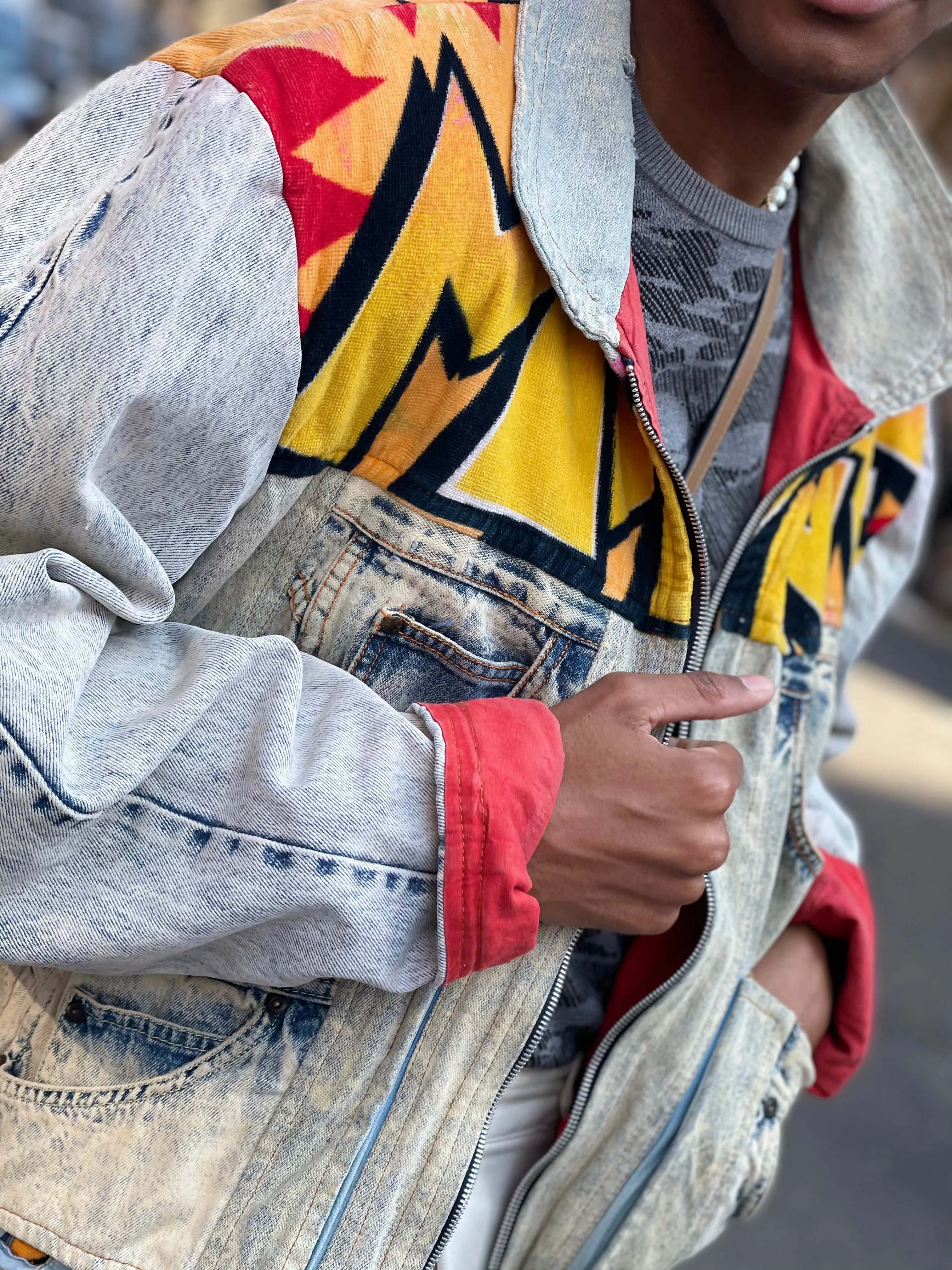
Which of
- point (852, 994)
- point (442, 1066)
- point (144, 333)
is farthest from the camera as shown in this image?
point (852, 994)

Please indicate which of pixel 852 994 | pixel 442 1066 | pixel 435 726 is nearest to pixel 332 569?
pixel 435 726

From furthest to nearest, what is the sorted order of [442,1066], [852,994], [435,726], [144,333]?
[852,994] < [442,1066] < [435,726] < [144,333]

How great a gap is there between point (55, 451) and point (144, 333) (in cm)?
11

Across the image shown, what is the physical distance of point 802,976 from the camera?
1.62 meters

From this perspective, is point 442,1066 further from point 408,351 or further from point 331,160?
point 331,160

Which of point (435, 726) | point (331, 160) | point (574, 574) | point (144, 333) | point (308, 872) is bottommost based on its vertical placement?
point (308, 872)

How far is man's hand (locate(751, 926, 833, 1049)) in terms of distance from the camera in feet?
5.22

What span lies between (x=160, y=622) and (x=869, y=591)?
42.5 inches

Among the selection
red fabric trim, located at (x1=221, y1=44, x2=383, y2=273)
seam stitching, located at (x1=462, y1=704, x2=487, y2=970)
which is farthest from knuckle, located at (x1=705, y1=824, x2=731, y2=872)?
red fabric trim, located at (x1=221, y1=44, x2=383, y2=273)

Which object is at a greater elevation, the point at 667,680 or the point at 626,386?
the point at 626,386

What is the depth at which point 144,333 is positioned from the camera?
92 centimetres

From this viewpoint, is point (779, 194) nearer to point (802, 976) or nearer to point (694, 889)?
point (694, 889)

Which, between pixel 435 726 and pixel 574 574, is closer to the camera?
pixel 435 726

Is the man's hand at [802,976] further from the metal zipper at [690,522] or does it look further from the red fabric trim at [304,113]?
the red fabric trim at [304,113]
